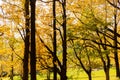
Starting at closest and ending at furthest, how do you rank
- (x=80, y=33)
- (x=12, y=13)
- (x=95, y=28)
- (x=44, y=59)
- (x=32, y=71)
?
(x=32, y=71), (x=95, y=28), (x=80, y=33), (x=12, y=13), (x=44, y=59)

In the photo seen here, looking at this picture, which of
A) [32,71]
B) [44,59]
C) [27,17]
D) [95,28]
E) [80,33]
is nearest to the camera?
[32,71]

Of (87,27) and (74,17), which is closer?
(87,27)

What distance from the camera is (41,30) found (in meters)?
25.5

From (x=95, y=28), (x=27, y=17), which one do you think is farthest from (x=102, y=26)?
(x=27, y=17)

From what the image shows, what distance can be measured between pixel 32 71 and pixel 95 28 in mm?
5870

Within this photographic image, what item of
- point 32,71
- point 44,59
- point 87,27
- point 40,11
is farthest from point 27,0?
point 44,59

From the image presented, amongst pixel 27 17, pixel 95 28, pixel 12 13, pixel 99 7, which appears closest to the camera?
pixel 27 17

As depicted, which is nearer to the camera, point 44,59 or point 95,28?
point 95,28

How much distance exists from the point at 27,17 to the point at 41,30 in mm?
9720

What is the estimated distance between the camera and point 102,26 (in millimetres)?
17406

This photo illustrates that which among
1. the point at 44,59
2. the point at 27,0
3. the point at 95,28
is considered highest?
the point at 27,0

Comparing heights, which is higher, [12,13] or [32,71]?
[12,13]

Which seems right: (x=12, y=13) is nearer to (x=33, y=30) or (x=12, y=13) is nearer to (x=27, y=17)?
(x=27, y=17)

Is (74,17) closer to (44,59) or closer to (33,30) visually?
(44,59)
